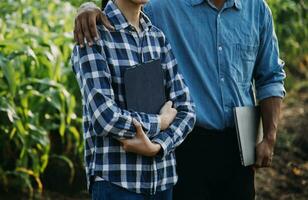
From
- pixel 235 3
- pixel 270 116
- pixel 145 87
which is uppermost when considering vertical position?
pixel 235 3

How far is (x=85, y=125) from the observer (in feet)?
6.79

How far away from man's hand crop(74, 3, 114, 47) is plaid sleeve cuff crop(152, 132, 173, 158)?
336 millimetres

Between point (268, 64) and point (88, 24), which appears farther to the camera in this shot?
point (268, 64)

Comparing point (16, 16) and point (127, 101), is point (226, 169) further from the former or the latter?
point (16, 16)

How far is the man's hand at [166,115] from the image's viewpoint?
2053 mm

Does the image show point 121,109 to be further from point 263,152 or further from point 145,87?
point 263,152

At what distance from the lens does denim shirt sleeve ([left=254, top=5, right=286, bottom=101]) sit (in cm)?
242

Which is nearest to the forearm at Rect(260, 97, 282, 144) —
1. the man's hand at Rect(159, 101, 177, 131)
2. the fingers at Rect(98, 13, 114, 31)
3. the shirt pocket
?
the shirt pocket

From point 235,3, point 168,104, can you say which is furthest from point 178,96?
point 235,3

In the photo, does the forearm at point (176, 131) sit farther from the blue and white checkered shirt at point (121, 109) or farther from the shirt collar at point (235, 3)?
the shirt collar at point (235, 3)

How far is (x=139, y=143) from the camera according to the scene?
1.97 metres

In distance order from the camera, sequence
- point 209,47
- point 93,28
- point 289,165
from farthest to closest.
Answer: point 289,165
point 209,47
point 93,28

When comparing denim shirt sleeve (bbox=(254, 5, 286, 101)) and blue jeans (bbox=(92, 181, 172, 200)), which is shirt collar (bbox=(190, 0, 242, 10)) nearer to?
denim shirt sleeve (bbox=(254, 5, 286, 101))

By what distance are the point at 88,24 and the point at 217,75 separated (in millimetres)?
527
